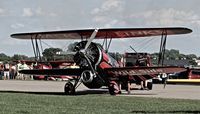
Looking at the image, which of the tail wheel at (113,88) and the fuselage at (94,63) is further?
the tail wheel at (113,88)

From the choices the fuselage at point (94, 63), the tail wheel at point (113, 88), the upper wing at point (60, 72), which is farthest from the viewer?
the upper wing at point (60, 72)

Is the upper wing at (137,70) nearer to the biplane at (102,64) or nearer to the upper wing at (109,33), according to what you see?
the biplane at (102,64)

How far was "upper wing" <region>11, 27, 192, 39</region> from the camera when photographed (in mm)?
22328

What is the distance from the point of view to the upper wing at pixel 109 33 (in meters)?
22.3

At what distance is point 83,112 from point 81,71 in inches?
405

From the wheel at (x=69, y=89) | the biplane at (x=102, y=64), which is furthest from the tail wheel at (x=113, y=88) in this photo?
the wheel at (x=69, y=89)

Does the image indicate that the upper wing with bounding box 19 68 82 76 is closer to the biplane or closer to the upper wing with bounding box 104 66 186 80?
the biplane

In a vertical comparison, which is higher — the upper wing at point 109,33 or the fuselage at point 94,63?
the upper wing at point 109,33

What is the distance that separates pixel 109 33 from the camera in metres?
23.3

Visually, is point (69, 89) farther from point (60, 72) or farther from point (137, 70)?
point (137, 70)

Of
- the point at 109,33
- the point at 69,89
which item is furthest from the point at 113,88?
the point at 109,33

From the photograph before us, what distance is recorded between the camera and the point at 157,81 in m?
40.9

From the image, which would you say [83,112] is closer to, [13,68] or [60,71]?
[60,71]

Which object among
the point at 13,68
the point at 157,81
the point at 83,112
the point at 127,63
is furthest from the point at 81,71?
the point at 13,68
